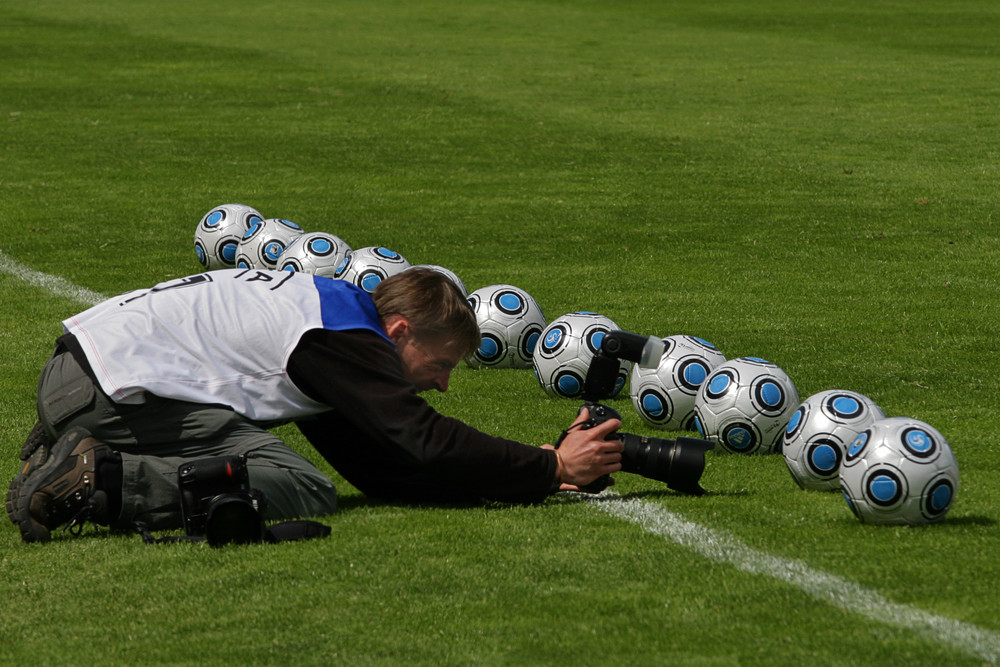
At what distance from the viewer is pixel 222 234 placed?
1332 centimetres

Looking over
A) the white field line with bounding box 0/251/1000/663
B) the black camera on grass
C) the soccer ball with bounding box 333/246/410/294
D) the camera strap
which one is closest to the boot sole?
the camera strap

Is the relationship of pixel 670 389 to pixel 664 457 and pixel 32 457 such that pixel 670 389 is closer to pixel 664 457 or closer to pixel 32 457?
pixel 664 457

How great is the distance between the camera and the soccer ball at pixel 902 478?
5.77m

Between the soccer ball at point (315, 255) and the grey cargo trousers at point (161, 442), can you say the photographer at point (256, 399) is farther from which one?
the soccer ball at point (315, 255)

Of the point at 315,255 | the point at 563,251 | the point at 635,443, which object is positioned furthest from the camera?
the point at 563,251

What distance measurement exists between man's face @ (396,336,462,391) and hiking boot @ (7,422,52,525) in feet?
5.41

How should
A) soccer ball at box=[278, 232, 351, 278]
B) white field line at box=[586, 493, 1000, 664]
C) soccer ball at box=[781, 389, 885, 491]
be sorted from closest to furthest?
1. white field line at box=[586, 493, 1000, 664]
2. soccer ball at box=[781, 389, 885, 491]
3. soccer ball at box=[278, 232, 351, 278]

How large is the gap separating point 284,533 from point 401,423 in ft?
2.26

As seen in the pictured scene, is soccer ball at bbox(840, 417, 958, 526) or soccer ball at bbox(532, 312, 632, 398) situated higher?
soccer ball at bbox(840, 417, 958, 526)

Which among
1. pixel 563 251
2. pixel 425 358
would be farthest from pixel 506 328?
pixel 563 251

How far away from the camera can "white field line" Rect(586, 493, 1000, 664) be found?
4457 millimetres

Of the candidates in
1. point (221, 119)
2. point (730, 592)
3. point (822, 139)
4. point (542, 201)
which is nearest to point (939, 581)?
point (730, 592)

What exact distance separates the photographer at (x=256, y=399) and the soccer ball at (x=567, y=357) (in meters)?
2.69

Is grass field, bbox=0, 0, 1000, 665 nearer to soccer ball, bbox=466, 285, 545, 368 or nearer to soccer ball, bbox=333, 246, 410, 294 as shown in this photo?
soccer ball, bbox=466, 285, 545, 368
